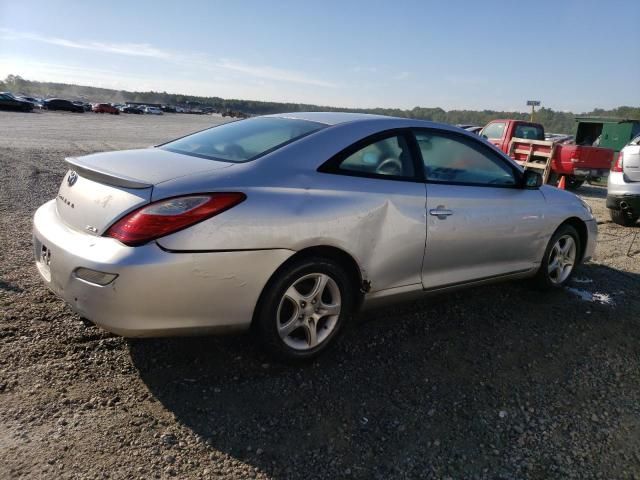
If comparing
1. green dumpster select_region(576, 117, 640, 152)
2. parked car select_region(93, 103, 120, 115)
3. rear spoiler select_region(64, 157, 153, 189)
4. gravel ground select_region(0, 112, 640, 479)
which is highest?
green dumpster select_region(576, 117, 640, 152)

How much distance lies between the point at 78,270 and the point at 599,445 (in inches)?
108

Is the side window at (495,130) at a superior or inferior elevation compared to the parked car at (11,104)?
superior

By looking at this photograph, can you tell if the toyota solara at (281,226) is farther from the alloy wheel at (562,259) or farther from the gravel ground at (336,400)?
the alloy wheel at (562,259)

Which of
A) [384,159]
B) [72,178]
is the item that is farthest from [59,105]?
[384,159]

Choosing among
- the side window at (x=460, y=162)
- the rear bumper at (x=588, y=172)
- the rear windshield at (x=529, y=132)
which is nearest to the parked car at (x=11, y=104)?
the rear windshield at (x=529, y=132)

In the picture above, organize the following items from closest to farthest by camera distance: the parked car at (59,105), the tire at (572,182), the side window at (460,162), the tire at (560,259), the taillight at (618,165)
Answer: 1. the side window at (460,162)
2. the tire at (560,259)
3. the taillight at (618,165)
4. the tire at (572,182)
5. the parked car at (59,105)

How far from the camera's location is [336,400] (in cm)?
278

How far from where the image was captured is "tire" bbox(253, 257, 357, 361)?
280cm

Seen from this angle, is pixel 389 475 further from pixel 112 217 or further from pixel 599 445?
pixel 112 217

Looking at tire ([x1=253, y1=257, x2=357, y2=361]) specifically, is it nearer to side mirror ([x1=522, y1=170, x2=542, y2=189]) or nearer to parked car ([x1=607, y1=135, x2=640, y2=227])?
side mirror ([x1=522, y1=170, x2=542, y2=189])

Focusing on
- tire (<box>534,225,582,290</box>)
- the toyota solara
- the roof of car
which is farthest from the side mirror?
the roof of car

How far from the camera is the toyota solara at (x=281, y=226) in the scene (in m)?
2.47

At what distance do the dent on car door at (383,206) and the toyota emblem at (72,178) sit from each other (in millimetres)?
1444

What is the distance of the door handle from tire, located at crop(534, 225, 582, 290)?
4.87 feet
